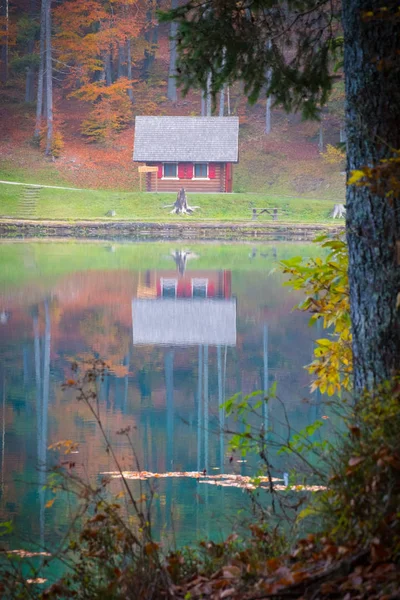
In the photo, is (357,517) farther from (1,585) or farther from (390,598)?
(1,585)

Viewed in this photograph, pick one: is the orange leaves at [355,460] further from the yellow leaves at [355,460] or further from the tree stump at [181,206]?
the tree stump at [181,206]

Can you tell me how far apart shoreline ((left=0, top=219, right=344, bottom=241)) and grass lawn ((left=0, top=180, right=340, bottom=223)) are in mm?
1535

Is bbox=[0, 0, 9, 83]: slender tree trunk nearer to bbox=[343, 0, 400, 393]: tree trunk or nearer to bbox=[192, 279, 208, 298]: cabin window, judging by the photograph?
bbox=[192, 279, 208, 298]: cabin window

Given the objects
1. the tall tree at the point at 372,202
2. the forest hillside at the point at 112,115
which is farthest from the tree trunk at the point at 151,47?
the tall tree at the point at 372,202

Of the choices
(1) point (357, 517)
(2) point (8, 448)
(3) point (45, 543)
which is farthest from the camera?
(2) point (8, 448)

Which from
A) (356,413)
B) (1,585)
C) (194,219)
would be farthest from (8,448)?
(194,219)

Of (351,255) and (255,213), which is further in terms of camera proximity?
(255,213)

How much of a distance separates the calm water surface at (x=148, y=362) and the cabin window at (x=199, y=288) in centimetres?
6

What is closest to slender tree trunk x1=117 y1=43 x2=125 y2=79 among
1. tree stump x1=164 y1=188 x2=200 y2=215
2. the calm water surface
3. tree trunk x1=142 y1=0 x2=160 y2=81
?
tree trunk x1=142 y1=0 x2=160 y2=81

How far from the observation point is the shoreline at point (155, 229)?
139ft

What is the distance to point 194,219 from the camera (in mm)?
44875

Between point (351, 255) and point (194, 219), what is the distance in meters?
40.0

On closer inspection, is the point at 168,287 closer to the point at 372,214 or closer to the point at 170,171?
the point at 372,214

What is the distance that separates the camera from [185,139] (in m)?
52.2
